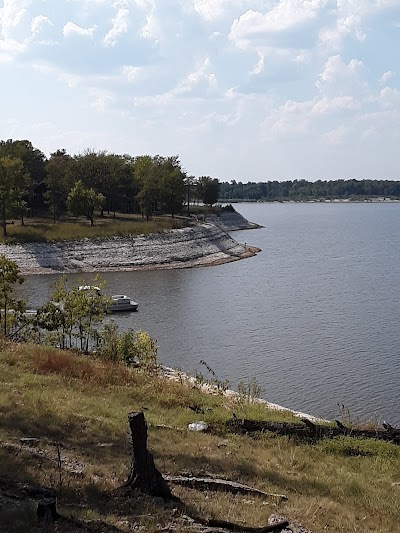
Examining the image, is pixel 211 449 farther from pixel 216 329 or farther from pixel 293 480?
pixel 216 329

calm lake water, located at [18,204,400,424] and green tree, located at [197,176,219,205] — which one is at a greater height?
green tree, located at [197,176,219,205]

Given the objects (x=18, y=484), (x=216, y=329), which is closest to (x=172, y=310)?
(x=216, y=329)

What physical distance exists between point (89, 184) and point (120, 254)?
2843cm

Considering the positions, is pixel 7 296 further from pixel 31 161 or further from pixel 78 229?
pixel 31 161

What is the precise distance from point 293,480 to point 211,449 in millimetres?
1979

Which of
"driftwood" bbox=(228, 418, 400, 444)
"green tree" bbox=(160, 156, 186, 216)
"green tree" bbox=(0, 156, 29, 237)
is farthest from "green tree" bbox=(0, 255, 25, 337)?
"green tree" bbox=(160, 156, 186, 216)

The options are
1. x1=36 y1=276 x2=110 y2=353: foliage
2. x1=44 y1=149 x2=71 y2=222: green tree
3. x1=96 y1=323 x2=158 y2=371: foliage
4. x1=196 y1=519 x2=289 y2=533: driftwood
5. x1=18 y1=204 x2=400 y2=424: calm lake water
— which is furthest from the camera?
x1=44 y1=149 x2=71 y2=222: green tree

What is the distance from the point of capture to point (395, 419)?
837 inches

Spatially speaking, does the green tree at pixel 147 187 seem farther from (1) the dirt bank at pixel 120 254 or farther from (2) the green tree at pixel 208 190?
(2) the green tree at pixel 208 190

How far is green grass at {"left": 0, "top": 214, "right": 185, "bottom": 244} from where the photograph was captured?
71438 millimetres

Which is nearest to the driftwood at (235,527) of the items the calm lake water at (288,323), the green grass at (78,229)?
the calm lake water at (288,323)

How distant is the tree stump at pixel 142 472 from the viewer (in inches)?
352

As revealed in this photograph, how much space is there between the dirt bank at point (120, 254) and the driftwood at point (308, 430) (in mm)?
52977

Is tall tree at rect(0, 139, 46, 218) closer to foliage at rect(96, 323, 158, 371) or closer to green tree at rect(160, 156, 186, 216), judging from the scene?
green tree at rect(160, 156, 186, 216)
